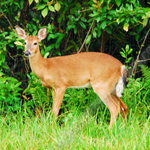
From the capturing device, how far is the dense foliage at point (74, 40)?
14.4 feet

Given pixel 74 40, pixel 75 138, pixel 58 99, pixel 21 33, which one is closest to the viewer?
pixel 75 138

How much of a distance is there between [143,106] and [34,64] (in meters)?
1.78

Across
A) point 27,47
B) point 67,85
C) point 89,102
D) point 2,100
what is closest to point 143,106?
point 89,102

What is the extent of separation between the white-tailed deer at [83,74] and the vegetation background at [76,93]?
7.2 inches

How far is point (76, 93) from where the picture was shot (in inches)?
194

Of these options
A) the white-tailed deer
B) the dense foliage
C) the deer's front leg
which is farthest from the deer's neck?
the deer's front leg

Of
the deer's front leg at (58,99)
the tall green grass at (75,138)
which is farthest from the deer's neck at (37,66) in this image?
the tall green grass at (75,138)

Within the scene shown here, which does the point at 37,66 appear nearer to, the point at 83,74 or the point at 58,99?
the point at 58,99

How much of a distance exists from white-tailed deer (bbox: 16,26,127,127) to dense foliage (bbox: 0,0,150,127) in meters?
0.18

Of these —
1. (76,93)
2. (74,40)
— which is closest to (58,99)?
(76,93)

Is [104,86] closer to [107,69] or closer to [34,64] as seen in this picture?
[107,69]

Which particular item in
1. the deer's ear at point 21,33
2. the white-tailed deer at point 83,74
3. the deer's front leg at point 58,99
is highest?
the deer's ear at point 21,33

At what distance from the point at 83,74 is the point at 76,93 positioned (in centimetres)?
46

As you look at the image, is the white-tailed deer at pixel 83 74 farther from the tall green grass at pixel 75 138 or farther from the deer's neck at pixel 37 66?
the tall green grass at pixel 75 138
